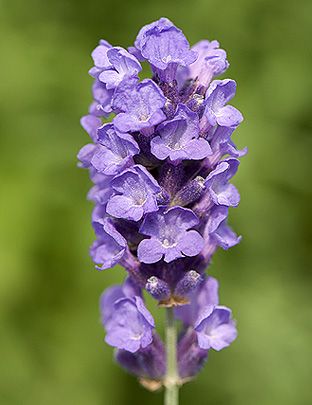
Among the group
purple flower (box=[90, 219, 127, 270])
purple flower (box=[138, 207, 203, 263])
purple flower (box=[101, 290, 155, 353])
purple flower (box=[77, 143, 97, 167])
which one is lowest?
purple flower (box=[101, 290, 155, 353])

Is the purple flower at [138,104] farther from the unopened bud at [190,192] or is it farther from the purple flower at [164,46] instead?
the unopened bud at [190,192]

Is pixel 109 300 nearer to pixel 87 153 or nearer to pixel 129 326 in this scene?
pixel 129 326

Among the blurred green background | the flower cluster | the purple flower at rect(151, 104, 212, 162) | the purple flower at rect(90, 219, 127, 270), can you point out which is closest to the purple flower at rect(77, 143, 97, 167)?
the flower cluster

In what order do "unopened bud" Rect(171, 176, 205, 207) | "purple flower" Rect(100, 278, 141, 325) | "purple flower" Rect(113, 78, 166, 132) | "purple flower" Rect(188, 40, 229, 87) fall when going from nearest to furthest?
"purple flower" Rect(113, 78, 166, 132) < "unopened bud" Rect(171, 176, 205, 207) < "purple flower" Rect(188, 40, 229, 87) < "purple flower" Rect(100, 278, 141, 325)

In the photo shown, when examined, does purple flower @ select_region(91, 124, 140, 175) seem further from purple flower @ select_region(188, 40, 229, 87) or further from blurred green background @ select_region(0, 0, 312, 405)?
blurred green background @ select_region(0, 0, 312, 405)

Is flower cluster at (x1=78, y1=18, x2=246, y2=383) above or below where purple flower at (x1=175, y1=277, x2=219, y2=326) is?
above

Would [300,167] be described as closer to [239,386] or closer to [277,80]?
[277,80]

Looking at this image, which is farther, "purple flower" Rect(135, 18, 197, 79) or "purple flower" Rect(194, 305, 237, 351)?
"purple flower" Rect(194, 305, 237, 351)
